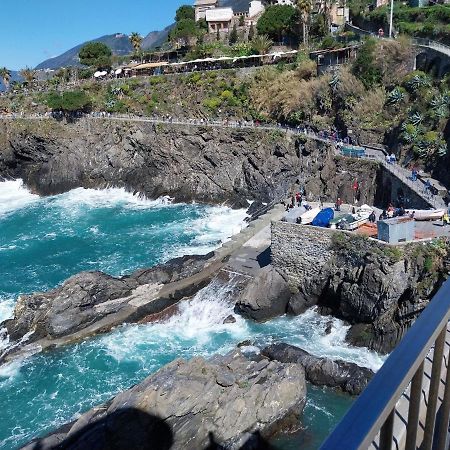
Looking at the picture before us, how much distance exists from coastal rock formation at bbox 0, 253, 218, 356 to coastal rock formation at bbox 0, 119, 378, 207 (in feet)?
45.3

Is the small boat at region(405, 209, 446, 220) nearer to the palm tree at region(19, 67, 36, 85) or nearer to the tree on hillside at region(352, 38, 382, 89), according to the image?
the tree on hillside at region(352, 38, 382, 89)

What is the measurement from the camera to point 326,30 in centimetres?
5759

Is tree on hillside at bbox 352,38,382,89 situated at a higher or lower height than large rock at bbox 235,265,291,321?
higher

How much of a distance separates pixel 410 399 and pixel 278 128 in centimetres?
4159

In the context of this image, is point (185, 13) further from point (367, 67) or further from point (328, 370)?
point (328, 370)

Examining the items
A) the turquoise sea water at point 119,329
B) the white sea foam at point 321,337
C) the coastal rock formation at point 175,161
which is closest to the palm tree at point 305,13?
the coastal rock formation at point 175,161

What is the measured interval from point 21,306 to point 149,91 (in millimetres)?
37856

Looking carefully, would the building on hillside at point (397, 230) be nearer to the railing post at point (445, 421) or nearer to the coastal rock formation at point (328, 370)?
the coastal rock formation at point (328, 370)

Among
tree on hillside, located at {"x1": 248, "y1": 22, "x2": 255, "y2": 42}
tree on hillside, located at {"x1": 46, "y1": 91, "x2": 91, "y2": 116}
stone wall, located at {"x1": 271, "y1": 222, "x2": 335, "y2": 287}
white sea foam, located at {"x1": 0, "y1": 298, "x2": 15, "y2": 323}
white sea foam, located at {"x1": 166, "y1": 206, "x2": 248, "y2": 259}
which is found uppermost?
tree on hillside, located at {"x1": 248, "y1": 22, "x2": 255, "y2": 42}

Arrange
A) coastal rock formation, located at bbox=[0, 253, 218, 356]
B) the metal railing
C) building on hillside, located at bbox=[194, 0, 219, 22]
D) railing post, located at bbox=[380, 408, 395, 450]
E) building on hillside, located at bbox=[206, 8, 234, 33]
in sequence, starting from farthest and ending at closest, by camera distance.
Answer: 1. building on hillside, located at bbox=[194, 0, 219, 22]
2. building on hillside, located at bbox=[206, 8, 234, 33]
3. coastal rock formation, located at bbox=[0, 253, 218, 356]
4. railing post, located at bbox=[380, 408, 395, 450]
5. the metal railing

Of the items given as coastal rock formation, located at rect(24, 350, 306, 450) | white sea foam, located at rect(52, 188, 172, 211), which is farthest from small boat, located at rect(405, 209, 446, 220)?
white sea foam, located at rect(52, 188, 172, 211)

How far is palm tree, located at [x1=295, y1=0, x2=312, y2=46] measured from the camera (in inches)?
2076

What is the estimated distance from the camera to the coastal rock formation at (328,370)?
660 inches

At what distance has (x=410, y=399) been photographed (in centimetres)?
241
